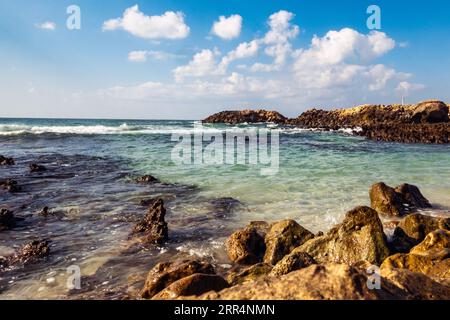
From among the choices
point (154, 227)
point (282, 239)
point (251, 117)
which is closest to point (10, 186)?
point (154, 227)

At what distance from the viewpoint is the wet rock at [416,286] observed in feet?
10.8

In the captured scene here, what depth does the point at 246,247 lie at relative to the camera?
678 cm

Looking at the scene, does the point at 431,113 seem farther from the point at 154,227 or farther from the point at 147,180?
the point at 154,227

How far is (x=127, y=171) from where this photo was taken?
17.0m

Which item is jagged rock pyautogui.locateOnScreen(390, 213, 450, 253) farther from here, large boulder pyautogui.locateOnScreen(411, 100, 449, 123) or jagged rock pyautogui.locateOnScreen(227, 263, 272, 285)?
large boulder pyautogui.locateOnScreen(411, 100, 449, 123)

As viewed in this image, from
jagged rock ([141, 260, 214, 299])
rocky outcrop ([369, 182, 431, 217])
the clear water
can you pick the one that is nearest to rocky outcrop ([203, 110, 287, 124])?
the clear water

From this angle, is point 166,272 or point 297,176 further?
point 297,176

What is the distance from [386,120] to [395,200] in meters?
45.1

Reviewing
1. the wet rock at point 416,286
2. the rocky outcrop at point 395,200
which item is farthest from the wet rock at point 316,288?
the rocky outcrop at point 395,200

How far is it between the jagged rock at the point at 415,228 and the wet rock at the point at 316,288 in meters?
4.07

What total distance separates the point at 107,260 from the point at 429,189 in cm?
1159
